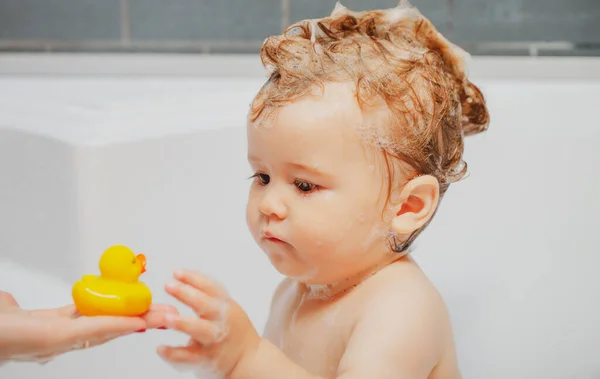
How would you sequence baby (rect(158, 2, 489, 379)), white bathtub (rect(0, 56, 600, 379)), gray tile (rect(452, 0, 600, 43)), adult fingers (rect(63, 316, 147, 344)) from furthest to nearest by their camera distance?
gray tile (rect(452, 0, 600, 43))
white bathtub (rect(0, 56, 600, 379))
baby (rect(158, 2, 489, 379))
adult fingers (rect(63, 316, 147, 344))

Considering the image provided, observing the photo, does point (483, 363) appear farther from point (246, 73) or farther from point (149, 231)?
point (246, 73)

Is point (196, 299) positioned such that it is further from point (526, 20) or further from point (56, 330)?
point (526, 20)

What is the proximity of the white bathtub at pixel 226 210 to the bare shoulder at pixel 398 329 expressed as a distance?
41 centimetres

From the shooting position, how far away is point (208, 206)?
1.29 metres

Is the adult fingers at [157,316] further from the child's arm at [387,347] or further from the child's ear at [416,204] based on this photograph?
the child's ear at [416,204]

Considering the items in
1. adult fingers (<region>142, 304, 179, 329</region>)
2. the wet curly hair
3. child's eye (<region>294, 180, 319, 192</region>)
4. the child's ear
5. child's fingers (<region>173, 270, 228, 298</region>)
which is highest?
the wet curly hair

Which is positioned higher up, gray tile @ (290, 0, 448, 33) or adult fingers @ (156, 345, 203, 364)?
gray tile @ (290, 0, 448, 33)

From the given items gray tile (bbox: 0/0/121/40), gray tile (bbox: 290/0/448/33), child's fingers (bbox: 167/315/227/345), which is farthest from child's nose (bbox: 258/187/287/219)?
gray tile (bbox: 0/0/121/40)

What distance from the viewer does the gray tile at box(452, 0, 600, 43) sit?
4.79ft

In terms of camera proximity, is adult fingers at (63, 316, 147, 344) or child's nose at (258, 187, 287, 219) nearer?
adult fingers at (63, 316, 147, 344)

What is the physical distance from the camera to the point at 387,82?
0.73 meters

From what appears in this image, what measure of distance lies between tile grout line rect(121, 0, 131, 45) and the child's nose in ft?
3.10

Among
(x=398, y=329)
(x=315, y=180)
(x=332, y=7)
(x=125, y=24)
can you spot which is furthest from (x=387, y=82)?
(x=125, y=24)

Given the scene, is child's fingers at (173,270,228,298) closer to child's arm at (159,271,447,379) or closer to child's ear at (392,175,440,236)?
child's arm at (159,271,447,379)
